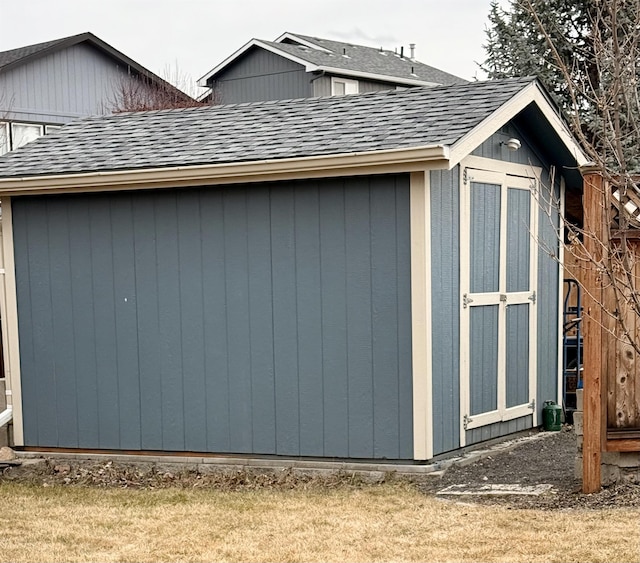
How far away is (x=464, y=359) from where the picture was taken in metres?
7.97

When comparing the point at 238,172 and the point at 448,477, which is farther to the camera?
the point at 238,172

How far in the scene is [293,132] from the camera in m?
8.20

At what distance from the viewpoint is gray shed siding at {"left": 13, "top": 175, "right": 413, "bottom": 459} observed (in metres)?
7.57

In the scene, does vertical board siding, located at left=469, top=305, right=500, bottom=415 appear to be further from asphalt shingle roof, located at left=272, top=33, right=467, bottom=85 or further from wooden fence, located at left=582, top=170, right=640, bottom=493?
asphalt shingle roof, located at left=272, top=33, right=467, bottom=85

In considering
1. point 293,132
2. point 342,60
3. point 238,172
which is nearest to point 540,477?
point 238,172

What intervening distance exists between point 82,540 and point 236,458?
7.24ft

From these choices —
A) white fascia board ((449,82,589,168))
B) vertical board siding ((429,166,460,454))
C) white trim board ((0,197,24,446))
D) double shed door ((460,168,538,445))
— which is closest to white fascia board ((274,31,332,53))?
white fascia board ((449,82,589,168))

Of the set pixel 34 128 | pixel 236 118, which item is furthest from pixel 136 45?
pixel 236 118

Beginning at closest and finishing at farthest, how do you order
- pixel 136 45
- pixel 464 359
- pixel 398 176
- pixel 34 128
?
pixel 398 176, pixel 464 359, pixel 34 128, pixel 136 45

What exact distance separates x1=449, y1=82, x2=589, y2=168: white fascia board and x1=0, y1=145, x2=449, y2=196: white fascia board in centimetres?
26

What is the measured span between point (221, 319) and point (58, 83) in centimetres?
1757

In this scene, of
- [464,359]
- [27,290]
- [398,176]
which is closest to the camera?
[398,176]

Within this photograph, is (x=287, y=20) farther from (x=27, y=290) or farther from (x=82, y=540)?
(x=82, y=540)

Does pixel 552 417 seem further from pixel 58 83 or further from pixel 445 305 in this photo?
pixel 58 83
